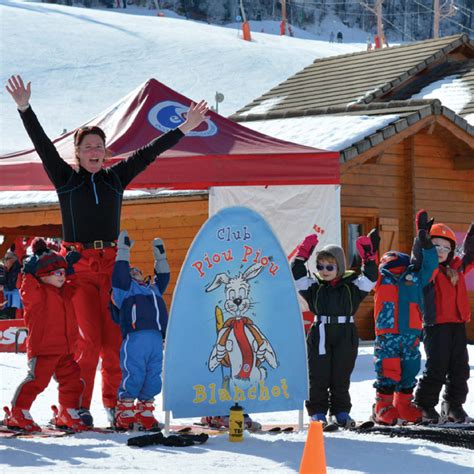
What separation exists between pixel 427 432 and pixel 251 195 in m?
7.85

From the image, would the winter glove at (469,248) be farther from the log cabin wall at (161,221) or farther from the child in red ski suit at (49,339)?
the log cabin wall at (161,221)

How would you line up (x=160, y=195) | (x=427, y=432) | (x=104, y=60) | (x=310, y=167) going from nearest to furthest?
1. (x=427, y=432)
2. (x=310, y=167)
3. (x=160, y=195)
4. (x=104, y=60)

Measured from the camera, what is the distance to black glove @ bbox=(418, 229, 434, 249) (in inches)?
309

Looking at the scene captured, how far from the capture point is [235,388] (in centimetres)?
720

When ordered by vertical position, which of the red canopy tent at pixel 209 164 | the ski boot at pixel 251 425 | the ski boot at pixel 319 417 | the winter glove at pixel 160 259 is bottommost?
the ski boot at pixel 251 425

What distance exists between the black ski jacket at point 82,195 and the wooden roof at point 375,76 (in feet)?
41.7

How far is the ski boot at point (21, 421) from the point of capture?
7.10m

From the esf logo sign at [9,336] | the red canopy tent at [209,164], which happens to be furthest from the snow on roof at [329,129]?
the red canopy tent at [209,164]

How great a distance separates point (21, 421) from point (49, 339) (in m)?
0.50

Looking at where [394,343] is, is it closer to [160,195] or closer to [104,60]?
[160,195]

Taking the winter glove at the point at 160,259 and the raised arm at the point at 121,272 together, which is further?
the winter glove at the point at 160,259

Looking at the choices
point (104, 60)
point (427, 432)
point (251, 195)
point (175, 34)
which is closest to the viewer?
point (427, 432)

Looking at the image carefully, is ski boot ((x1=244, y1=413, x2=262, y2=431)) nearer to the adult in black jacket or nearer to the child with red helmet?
the adult in black jacket

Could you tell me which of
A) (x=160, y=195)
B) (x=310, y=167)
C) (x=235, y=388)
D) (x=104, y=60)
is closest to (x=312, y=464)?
(x=235, y=388)
